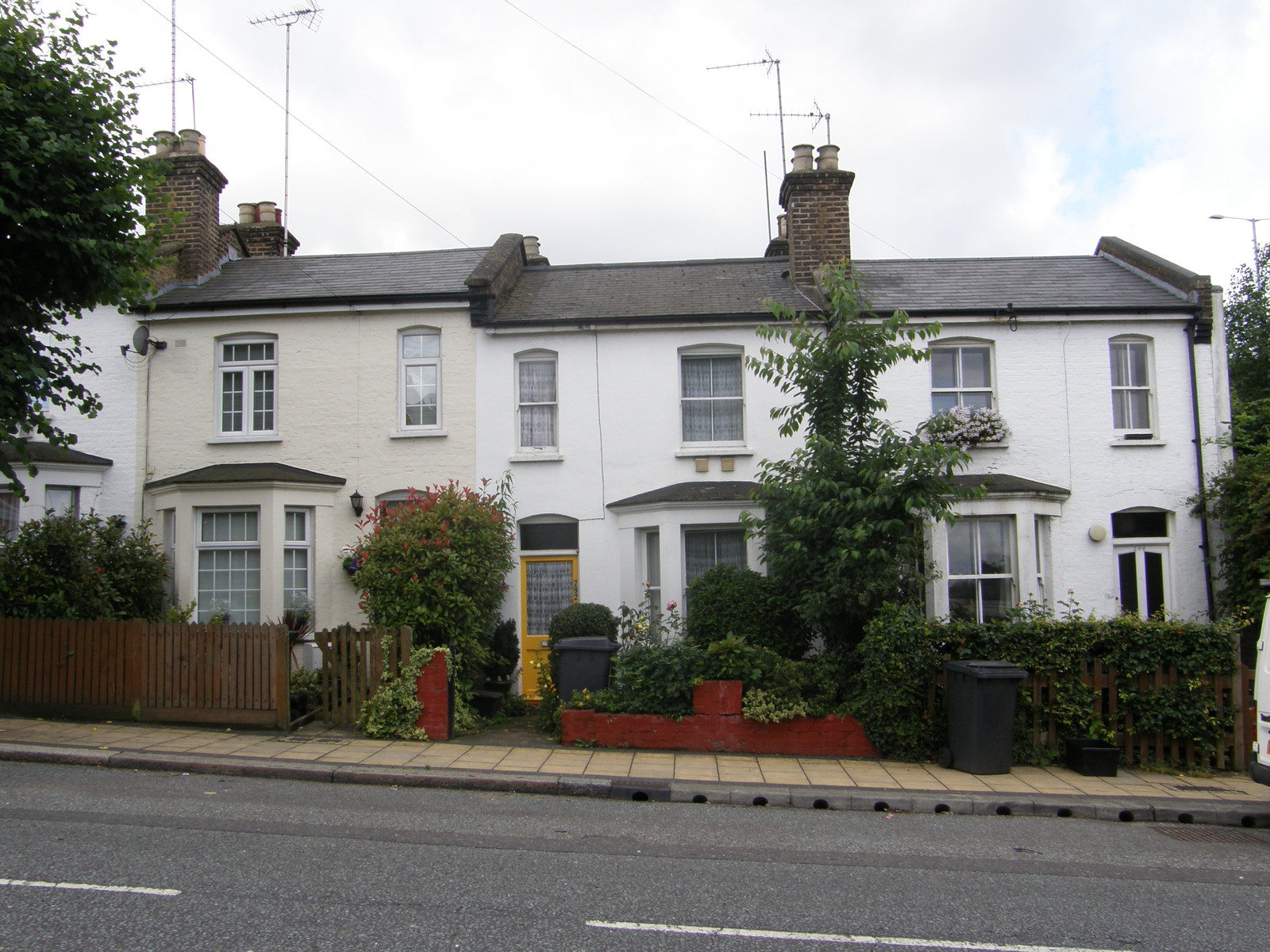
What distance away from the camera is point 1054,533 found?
1388cm

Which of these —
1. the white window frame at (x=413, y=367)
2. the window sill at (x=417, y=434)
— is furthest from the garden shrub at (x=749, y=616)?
the white window frame at (x=413, y=367)

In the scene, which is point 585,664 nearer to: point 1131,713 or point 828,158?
point 1131,713

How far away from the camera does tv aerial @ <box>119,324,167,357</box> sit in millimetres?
14586

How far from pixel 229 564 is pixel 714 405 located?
7762mm

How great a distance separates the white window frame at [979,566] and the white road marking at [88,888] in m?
11.0

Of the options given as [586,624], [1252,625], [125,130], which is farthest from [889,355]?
[125,130]

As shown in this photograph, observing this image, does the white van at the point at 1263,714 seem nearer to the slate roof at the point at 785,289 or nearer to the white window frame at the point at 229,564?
the slate roof at the point at 785,289

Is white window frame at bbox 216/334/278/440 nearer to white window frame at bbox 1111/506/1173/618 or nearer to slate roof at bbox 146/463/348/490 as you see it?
slate roof at bbox 146/463/348/490

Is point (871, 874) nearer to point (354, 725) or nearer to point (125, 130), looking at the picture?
point (354, 725)

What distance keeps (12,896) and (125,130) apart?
329 inches

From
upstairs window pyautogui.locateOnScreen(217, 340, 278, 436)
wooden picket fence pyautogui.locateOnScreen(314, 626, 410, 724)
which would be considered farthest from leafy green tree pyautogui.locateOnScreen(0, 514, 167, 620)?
wooden picket fence pyautogui.locateOnScreen(314, 626, 410, 724)

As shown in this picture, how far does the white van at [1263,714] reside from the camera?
7.86 meters

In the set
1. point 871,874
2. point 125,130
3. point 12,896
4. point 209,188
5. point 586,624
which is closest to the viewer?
point 12,896

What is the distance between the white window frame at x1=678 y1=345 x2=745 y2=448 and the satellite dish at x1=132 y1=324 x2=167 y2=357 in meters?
8.22
